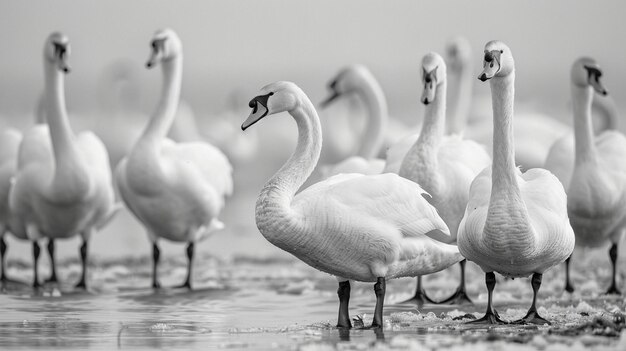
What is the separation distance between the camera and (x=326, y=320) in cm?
1006

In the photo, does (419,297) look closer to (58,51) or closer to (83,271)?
(83,271)

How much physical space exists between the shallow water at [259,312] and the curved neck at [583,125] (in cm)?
122

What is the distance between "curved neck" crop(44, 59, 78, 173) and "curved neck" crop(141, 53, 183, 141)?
29.5 inches

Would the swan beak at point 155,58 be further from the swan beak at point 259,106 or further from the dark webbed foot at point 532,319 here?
the dark webbed foot at point 532,319

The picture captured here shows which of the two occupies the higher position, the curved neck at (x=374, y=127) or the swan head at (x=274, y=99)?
the curved neck at (x=374, y=127)

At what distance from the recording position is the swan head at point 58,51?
13.6 m

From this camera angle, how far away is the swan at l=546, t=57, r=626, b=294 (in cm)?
1200

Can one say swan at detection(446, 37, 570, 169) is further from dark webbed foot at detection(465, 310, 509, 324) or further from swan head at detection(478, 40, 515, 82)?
dark webbed foot at detection(465, 310, 509, 324)

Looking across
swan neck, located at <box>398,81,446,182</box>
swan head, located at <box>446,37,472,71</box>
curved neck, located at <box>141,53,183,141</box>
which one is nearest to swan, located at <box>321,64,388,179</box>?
swan head, located at <box>446,37,472,71</box>

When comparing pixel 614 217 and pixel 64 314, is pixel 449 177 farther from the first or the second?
pixel 64 314

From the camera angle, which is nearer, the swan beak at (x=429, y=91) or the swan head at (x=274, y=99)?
the swan head at (x=274, y=99)

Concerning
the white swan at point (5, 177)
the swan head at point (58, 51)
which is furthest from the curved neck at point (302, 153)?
the white swan at point (5, 177)

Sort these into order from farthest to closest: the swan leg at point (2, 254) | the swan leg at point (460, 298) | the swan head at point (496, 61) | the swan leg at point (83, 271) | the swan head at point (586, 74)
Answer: the swan leg at point (2, 254) < the swan leg at point (83, 271) < the swan head at point (586, 74) < the swan leg at point (460, 298) < the swan head at point (496, 61)

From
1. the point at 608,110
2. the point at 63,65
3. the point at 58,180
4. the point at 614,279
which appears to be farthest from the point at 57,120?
the point at 608,110
